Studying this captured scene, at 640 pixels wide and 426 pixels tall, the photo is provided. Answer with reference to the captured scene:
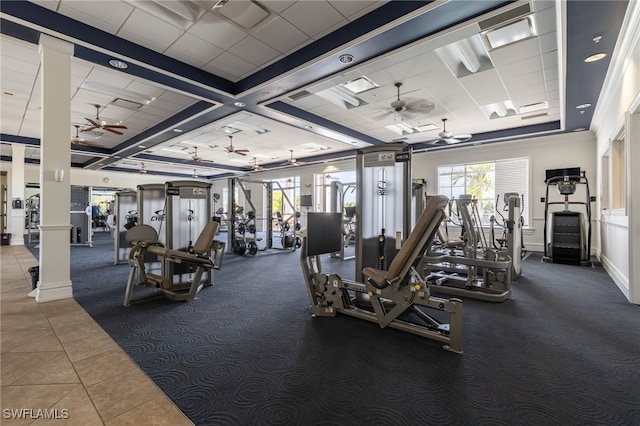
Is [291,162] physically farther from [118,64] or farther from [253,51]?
[118,64]

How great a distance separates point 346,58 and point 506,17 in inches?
75.8

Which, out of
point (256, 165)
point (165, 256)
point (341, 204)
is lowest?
point (165, 256)

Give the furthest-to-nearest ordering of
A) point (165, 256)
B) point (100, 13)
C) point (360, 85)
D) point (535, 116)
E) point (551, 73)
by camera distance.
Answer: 1. point (535, 116)
2. point (360, 85)
3. point (551, 73)
4. point (165, 256)
5. point (100, 13)

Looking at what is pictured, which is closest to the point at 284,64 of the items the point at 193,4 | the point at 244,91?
the point at 244,91

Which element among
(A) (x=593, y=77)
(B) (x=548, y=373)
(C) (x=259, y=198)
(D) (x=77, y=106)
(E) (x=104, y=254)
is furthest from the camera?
(C) (x=259, y=198)

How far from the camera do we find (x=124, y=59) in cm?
407

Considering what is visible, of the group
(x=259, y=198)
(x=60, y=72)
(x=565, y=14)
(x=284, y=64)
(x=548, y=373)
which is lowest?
(x=548, y=373)

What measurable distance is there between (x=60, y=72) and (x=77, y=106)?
3.50 meters

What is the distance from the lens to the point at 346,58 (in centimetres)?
406

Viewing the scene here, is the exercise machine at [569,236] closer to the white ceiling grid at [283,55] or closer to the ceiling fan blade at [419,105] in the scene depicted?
the white ceiling grid at [283,55]

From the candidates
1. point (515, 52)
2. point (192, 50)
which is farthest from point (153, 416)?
point (515, 52)

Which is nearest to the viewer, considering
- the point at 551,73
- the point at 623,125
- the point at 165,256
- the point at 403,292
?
the point at 403,292

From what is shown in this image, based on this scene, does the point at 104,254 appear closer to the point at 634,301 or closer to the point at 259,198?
the point at 259,198

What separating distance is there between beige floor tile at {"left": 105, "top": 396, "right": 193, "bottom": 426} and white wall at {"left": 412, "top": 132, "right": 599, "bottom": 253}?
910cm
